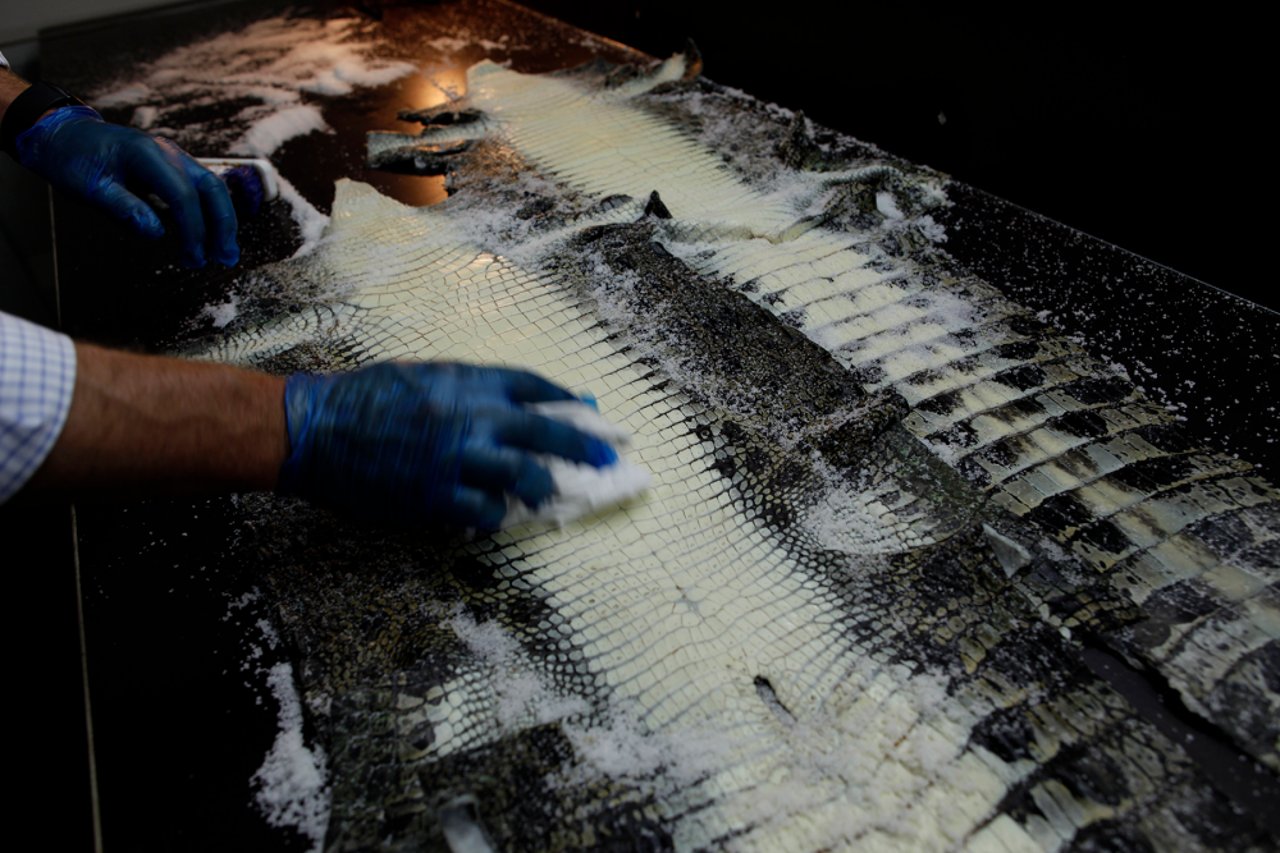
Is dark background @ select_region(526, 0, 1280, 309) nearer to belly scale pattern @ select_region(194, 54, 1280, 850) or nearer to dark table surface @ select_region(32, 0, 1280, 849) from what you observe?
dark table surface @ select_region(32, 0, 1280, 849)

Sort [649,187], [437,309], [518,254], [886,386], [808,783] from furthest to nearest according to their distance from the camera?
1. [649,187]
2. [518,254]
3. [437,309]
4. [886,386]
5. [808,783]

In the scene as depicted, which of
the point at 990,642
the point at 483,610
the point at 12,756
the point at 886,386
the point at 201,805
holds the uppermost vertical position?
the point at 886,386

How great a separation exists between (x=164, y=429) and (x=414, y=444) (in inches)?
12.1

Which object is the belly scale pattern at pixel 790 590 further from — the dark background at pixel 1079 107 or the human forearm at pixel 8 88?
the human forearm at pixel 8 88

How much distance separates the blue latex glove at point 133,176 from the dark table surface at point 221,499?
0.21m

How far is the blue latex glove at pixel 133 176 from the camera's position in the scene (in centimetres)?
159

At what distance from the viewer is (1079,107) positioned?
185 cm

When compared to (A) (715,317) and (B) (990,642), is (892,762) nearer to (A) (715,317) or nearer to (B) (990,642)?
(B) (990,642)

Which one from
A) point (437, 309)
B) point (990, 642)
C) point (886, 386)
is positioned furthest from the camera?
point (437, 309)

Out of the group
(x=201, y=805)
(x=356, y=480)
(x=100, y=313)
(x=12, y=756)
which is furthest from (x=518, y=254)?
(x=12, y=756)

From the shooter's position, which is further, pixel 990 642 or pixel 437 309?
pixel 437 309

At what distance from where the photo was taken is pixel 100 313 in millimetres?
1794

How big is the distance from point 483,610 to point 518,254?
94 cm

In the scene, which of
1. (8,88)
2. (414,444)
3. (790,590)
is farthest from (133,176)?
(790,590)
